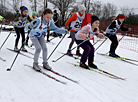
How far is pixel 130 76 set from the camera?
3904 mm

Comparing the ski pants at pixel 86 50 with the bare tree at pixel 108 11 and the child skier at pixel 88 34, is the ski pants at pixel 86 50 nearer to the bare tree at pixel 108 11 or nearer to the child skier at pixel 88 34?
the child skier at pixel 88 34

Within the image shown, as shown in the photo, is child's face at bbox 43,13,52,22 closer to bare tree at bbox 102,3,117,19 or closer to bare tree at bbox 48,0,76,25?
bare tree at bbox 48,0,76,25

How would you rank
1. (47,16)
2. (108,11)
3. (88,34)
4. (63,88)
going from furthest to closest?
(108,11), (88,34), (47,16), (63,88)

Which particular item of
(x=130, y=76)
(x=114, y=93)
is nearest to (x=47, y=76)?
(x=114, y=93)

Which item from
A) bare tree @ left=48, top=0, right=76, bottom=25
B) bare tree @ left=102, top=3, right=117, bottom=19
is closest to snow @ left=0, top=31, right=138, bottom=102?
bare tree @ left=48, top=0, right=76, bottom=25

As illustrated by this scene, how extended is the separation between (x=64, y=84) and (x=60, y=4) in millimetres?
28714

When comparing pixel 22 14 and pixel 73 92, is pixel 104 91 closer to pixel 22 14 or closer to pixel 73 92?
pixel 73 92

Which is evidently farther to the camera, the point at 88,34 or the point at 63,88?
the point at 88,34

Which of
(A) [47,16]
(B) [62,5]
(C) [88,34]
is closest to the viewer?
(A) [47,16]

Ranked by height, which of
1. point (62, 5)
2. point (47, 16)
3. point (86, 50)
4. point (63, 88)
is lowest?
point (63, 88)

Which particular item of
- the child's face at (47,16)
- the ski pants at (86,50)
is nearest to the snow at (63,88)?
the ski pants at (86,50)

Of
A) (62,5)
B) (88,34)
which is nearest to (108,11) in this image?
(62,5)

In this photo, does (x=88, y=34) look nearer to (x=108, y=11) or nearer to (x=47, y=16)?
(x=47, y=16)

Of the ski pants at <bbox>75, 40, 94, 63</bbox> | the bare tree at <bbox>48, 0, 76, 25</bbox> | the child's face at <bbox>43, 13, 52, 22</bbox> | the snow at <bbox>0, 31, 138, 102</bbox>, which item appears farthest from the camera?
the bare tree at <bbox>48, 0, 76, 25</bbox>
